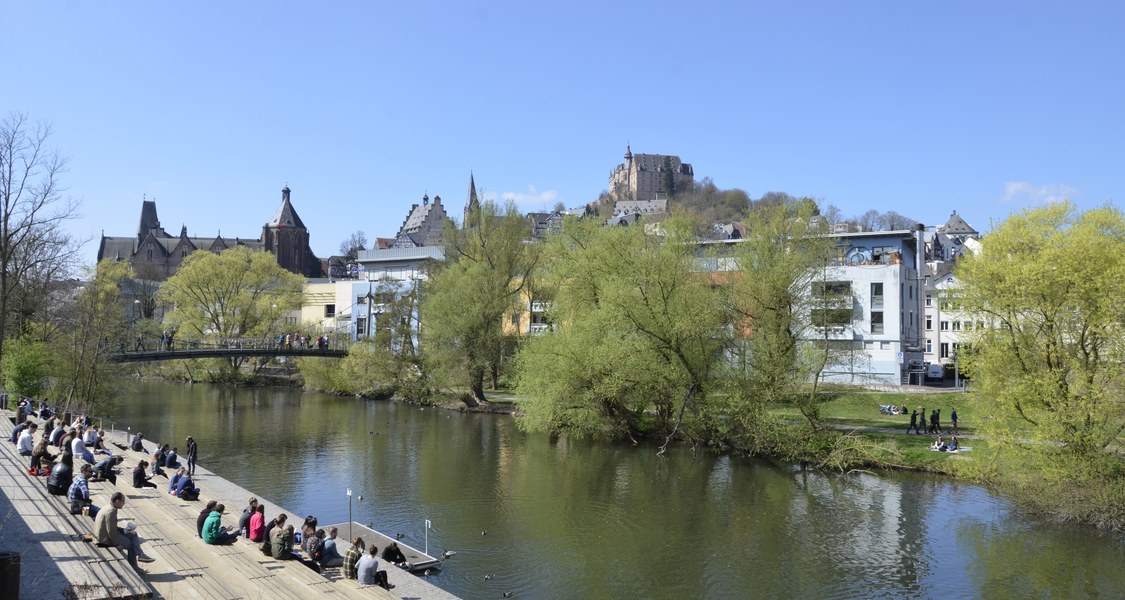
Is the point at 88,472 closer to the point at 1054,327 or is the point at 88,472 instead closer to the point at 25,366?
the point at 25,366

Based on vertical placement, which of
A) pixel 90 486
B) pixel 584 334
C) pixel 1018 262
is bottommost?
pixel 90 486

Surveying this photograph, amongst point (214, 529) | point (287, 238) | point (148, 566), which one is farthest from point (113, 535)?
point (287, 238)

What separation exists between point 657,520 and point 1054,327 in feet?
40.9

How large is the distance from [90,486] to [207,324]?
162ft

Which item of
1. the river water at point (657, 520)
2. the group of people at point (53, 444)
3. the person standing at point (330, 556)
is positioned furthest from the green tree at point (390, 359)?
the person standing at point (330, 556)

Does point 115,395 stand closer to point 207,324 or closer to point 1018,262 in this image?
point 207,324

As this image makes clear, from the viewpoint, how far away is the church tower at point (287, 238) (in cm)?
12656

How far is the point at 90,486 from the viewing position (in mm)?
19562

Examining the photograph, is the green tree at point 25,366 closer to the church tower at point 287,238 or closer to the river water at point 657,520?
the river water at point 657,520

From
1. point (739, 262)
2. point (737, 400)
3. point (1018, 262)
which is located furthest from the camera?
point (739, 262)

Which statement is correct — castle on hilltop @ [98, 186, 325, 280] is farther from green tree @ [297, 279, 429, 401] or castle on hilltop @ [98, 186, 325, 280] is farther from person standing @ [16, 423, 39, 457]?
person standing @ [16, 423, 39, 457]

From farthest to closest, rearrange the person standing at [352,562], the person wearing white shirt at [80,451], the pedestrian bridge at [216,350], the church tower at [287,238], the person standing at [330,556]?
the church tower at [287,238] < the pedestrian bridge at [216,350] < the person wearing white shirt at [80,451] < the person standing at [330,556] < the person standing at [352,562]

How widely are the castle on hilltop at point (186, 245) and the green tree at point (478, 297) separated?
77.6 meters

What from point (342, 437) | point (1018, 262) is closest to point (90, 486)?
point (342, 437)
